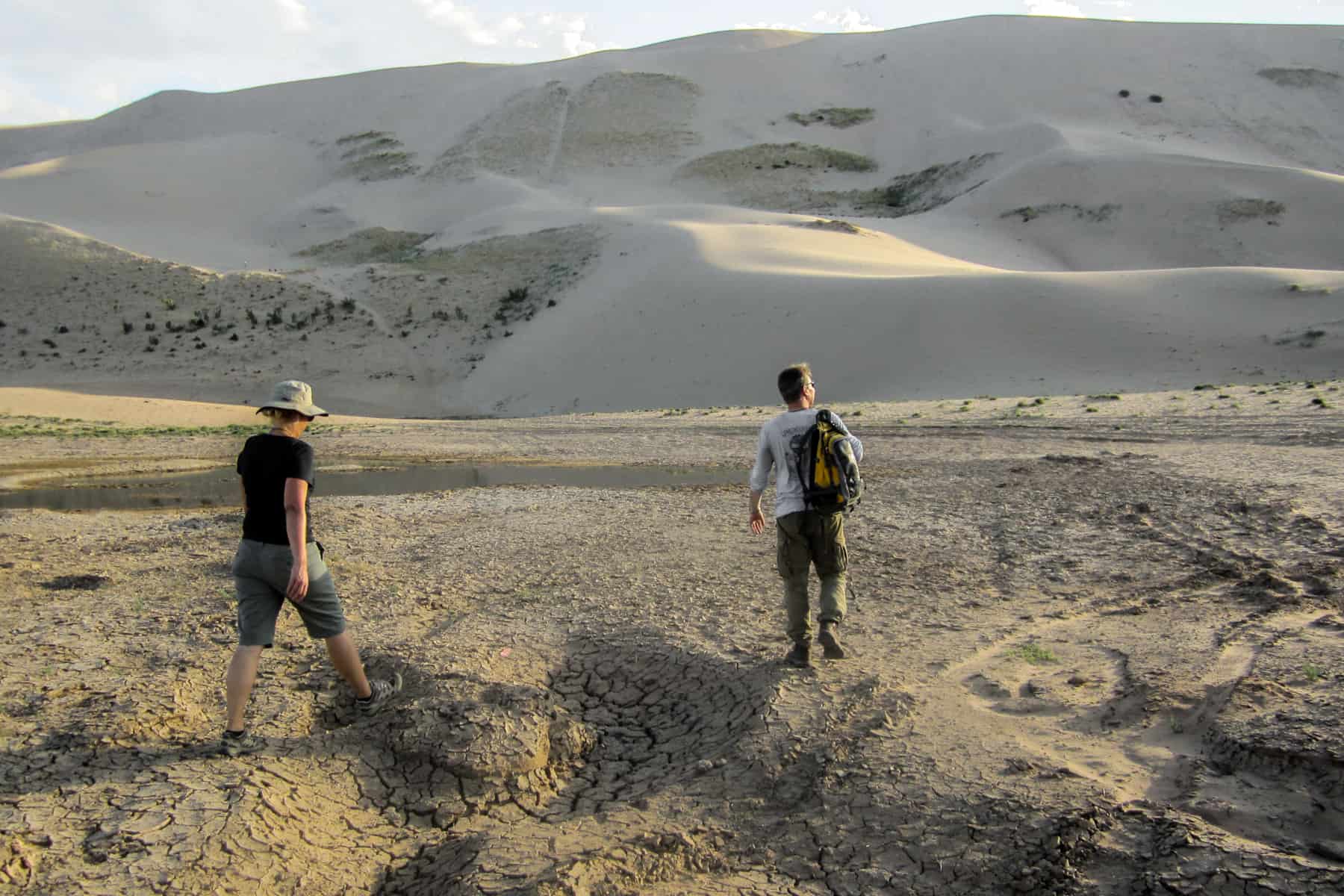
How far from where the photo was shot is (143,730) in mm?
4094

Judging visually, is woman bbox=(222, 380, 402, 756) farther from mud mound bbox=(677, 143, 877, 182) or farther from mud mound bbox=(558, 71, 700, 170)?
mud mound bbox=(558, 71, 700, 170)

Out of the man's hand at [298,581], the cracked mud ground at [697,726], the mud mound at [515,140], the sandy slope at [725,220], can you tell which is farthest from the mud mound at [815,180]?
the man's hand at [298,581]

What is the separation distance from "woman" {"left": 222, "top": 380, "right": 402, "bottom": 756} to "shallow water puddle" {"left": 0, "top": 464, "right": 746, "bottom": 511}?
785 cm

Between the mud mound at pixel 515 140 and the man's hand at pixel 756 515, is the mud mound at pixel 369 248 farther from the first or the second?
the man's hand at pixel 756 515

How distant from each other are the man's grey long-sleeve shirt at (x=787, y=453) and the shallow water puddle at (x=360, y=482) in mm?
7158

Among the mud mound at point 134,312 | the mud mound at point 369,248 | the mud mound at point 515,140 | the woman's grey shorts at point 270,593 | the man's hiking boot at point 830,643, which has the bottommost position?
the man's hiking boot at point 830,643

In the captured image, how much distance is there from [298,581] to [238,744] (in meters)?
0.74

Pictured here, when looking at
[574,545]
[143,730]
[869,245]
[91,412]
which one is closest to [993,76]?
[869,245]

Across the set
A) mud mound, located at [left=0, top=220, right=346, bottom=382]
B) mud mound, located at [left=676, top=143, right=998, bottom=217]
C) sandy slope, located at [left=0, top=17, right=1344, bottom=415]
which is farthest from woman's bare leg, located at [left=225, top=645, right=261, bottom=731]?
mud mound, located at [left=676, top=143, right=998, bottom=217]

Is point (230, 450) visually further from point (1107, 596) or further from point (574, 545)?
point (1107, 596)

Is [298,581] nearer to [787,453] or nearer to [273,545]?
[273,545]

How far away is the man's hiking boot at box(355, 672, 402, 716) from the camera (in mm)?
4453

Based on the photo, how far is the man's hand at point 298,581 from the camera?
3.96 meters

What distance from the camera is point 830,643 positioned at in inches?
194
